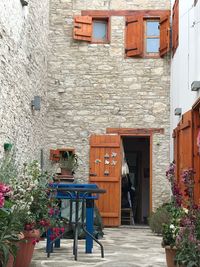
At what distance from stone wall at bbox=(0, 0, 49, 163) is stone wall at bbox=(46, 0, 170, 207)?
0.45m

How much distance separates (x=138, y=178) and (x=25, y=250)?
8.60m

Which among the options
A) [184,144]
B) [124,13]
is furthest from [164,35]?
[184,144]

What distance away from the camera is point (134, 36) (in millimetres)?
10680

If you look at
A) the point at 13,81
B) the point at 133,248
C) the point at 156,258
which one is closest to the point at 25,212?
the point at 156,258

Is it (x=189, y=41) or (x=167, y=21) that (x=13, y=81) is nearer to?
(x=189, y=41)

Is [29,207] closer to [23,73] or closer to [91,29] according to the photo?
[23,73]

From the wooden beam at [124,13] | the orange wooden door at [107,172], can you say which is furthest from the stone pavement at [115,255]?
the wooden beam at [124,13]

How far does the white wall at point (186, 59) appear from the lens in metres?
7.16

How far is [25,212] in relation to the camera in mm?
4543

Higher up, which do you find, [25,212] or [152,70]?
[152,70]

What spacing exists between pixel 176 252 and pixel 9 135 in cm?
378

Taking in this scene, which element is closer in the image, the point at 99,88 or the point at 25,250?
the point at 25,250

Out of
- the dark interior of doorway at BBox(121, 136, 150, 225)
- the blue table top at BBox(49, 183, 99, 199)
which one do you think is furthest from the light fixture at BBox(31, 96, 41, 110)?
the dark interior of doorway at BBox(121, 136, 150, 225)

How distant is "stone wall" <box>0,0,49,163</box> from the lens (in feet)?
22.6
